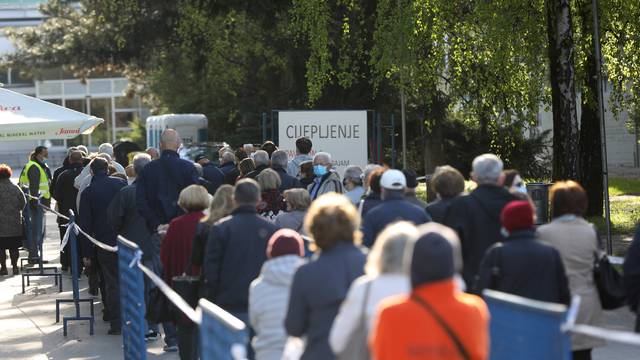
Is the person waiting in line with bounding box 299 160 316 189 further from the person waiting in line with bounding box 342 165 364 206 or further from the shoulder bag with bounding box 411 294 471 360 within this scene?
the shoulder bag with bounding box 411 294 471 360

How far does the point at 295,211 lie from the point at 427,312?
6.07 meters

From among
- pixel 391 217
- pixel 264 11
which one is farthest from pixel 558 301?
pixel 264 11

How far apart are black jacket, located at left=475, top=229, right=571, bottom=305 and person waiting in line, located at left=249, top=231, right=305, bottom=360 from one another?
129cm

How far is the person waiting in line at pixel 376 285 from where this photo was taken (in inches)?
214

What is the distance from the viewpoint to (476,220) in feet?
29.7

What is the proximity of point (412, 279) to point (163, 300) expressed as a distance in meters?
5.57

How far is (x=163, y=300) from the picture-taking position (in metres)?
10.2

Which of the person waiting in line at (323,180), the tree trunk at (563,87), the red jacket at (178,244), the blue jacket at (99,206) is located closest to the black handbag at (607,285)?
the red jacket at (178,244)

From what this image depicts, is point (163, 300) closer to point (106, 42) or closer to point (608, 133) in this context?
point (106, 42)

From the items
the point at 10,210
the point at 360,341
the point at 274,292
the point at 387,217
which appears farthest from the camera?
the point at 10,210

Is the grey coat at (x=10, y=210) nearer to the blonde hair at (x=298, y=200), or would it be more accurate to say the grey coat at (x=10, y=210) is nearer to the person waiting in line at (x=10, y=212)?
the person waiting in line at (x=10, y=212)

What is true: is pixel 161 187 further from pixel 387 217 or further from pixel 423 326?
pixel 423 326

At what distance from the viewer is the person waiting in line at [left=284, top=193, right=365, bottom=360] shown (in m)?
5.99

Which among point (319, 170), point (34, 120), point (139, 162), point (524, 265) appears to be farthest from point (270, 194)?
point (524, 265)
